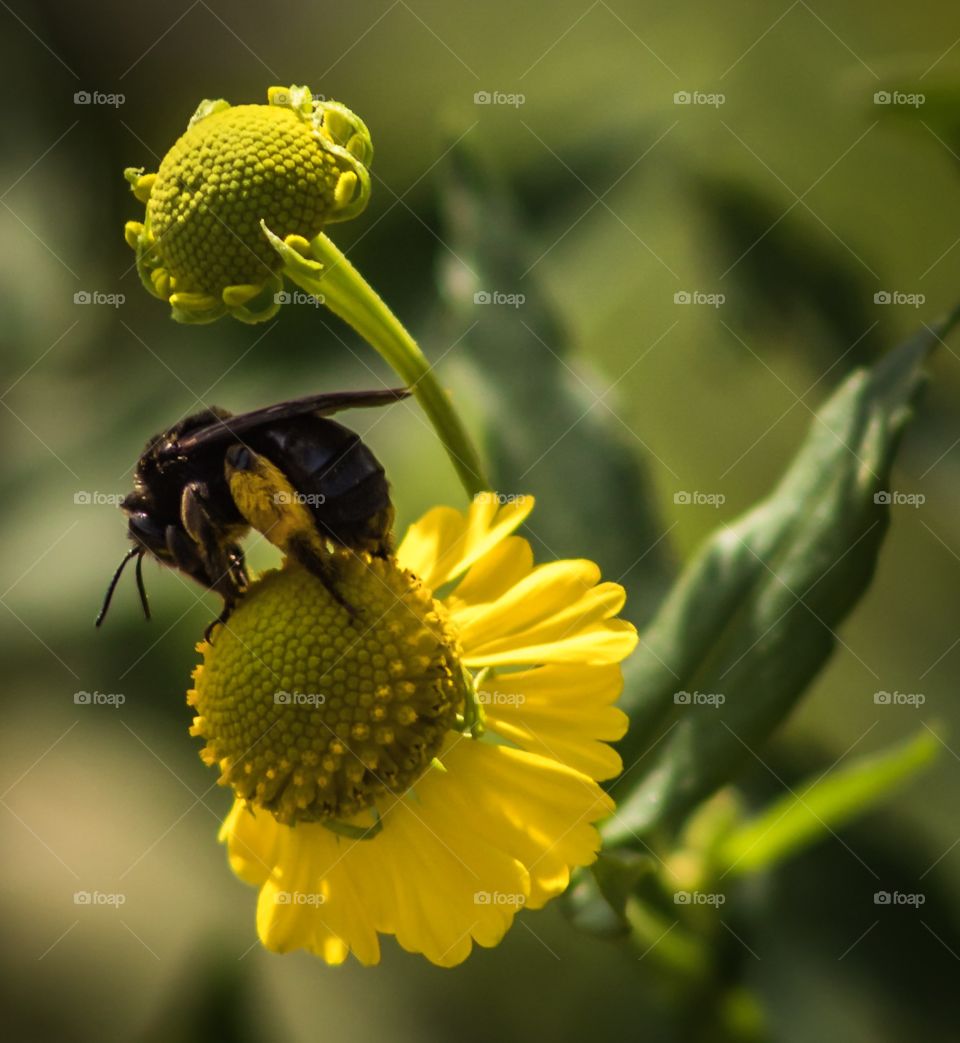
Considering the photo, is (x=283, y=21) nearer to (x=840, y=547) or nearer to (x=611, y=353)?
(x=611, y=353)

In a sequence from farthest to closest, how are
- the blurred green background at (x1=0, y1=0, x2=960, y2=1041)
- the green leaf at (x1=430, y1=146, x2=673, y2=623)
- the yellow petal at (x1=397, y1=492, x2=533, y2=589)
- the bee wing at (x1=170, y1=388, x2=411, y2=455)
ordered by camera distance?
1. the blurred green background at (x1=0, y1=0, x2=960, y2=1041)
2. the green leaf at (x1=430, y1=146, x2=673, y2=623)
3. the yellow petal at (x1=397, y1=492, x2=533, y2=589)
4. the bee wing at (x1=170, y1=388, x2=411, y2=455)

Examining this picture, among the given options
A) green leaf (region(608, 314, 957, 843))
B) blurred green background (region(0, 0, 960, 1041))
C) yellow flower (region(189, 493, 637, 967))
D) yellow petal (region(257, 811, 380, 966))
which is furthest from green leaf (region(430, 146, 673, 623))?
yellow petal (region(257, 811, 380, 966))

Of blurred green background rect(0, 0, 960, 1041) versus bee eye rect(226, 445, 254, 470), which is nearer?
bee eye rect(226, 445, 254, 470)

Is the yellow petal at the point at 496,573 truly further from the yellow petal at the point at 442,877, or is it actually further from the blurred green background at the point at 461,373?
the blurred green background at the point at 461,373

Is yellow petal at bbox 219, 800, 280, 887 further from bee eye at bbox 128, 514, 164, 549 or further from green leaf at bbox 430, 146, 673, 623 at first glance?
Answer: green leaf at bbox 430, 146, 673, 623

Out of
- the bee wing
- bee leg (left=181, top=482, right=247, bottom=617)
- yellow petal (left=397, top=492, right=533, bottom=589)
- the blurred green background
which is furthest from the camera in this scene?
the blurred green background
